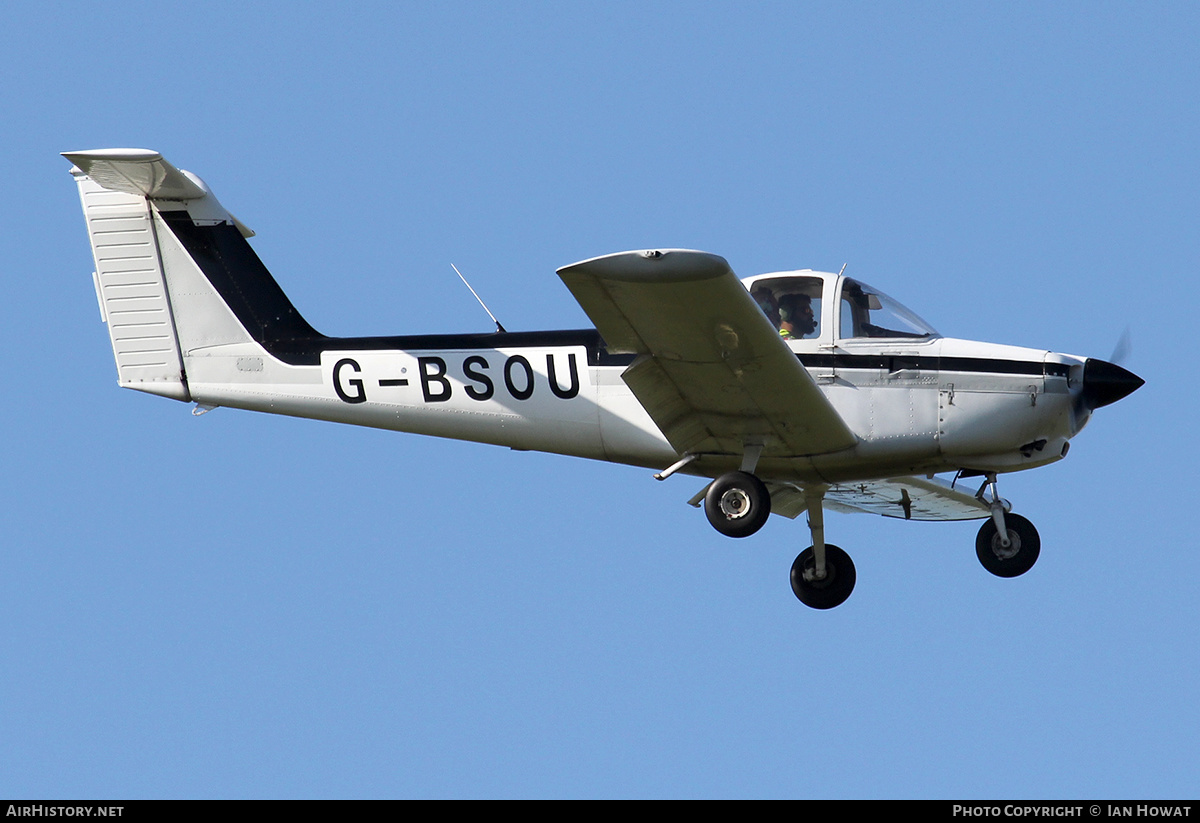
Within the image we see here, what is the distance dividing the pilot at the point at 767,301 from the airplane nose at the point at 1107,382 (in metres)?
2.34

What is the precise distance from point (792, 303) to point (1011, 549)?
8.25ft

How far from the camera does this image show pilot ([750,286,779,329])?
11078 millimetres

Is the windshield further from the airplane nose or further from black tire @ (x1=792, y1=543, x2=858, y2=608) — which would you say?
black tire @ (x1=792, y1=543, x2=858, y2=608)

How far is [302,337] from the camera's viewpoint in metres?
12.4

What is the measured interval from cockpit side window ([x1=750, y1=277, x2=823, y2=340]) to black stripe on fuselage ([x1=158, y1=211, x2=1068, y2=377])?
209mm

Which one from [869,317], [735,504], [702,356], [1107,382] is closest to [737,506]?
[735,504]

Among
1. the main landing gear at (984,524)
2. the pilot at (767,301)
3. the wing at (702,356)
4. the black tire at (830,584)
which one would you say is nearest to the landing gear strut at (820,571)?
the black tire at (830,584)

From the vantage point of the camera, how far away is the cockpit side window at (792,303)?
36.3ft

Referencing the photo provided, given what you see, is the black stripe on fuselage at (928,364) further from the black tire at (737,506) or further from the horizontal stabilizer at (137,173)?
the horizontal stabilizer at (137,173)

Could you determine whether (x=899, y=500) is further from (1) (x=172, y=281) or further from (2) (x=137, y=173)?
(2) (x=137, y=173)
